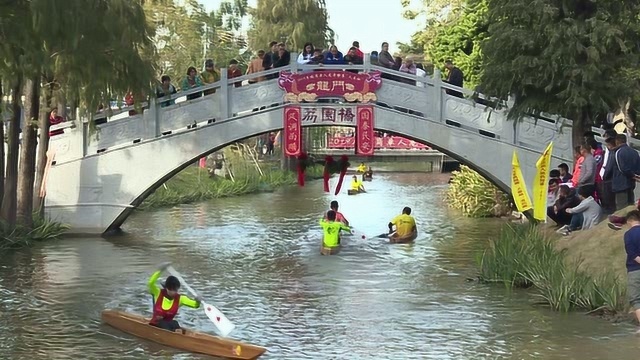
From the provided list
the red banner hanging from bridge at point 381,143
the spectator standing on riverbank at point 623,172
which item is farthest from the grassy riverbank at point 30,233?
the red banner hanging from bridge at point 381,143

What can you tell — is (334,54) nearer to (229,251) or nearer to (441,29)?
→ (229,251)

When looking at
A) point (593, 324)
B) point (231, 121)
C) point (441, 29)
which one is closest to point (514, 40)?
point (593, 324)

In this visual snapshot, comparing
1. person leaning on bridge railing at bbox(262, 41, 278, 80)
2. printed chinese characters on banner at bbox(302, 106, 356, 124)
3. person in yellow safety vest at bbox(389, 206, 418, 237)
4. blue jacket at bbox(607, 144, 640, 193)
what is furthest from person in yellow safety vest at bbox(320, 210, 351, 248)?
blue jacket at bbox(607, 144, 640, 193)

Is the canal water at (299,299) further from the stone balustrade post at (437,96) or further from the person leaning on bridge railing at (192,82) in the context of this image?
the person leaning on bridge railing at (192,82)

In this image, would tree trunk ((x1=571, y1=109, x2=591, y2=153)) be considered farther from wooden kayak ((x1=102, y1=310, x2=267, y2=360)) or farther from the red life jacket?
wooden kayak ((x1=102, y1=310, x2=267, y2=360))

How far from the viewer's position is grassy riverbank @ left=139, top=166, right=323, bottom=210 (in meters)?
35.7

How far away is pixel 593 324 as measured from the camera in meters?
13.6

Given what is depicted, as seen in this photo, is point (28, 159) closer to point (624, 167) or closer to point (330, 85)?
point (330, 85)

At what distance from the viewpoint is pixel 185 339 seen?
41.5 ft

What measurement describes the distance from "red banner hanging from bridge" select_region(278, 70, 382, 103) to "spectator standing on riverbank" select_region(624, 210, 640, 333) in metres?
11.7

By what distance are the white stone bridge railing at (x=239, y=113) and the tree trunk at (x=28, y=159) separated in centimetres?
132

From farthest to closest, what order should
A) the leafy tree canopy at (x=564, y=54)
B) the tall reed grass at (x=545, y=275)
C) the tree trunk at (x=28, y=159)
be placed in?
the tree trunk at (x=28, y=159) < the leafy tree canopy at (x=564, y=54) < the tall reed grass at (x=545, y=275)

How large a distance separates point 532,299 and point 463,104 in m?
8.69

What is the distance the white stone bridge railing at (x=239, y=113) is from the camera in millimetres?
23484
